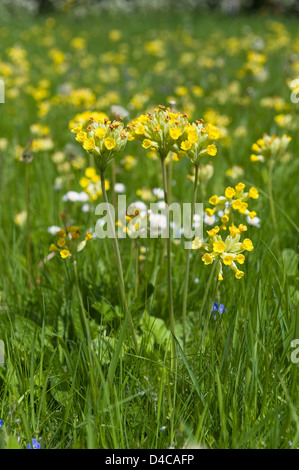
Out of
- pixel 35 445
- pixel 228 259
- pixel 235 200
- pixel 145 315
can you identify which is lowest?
pixel 35 445

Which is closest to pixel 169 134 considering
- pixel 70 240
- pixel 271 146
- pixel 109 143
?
pixel 109 143

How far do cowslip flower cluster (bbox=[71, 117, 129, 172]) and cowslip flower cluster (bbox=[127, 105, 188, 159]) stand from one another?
37 mm

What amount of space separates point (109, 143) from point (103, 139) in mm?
25

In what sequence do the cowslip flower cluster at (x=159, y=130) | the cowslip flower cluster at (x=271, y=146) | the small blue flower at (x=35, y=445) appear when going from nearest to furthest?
the small blue flower at (x=35, y=445) < the cowslip flower cluster at (x=159, y=130) < the cowslip flower cluster at (x=271, y=146)

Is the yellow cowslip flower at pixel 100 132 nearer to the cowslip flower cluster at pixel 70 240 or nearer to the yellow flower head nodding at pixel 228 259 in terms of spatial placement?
the cowslip flower cluster at pixel 70 240

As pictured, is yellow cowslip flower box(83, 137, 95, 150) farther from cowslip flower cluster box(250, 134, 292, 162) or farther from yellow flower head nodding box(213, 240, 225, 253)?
cowslip flower cluster box(250, 134, 292, 162)

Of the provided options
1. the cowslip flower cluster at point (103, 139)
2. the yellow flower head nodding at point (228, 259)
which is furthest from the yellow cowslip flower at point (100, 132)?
the yellow flower head nodding at point (228, 259)

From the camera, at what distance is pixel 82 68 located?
593cm

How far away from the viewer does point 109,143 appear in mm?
1208

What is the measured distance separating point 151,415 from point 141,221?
1.92ft

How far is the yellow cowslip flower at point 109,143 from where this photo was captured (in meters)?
1.20

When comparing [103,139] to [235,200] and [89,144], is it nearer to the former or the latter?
[89,144]

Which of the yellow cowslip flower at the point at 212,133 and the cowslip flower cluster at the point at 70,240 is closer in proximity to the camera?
the yellow cowslip flower at the point at 212,133
